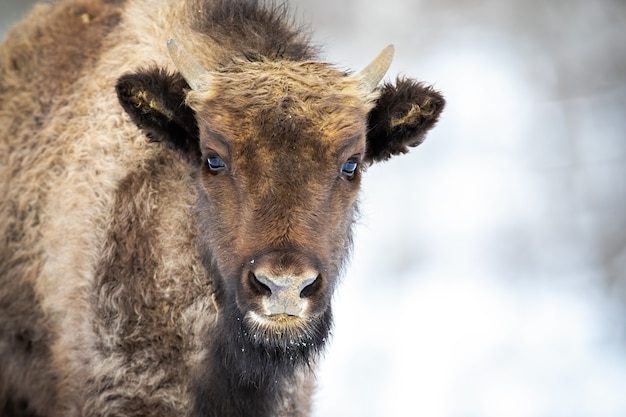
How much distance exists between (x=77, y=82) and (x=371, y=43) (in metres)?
14.6

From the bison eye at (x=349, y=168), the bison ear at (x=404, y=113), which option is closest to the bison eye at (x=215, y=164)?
the bison eye at (x=349, y=168)

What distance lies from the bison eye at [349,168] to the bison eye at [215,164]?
0.76 m

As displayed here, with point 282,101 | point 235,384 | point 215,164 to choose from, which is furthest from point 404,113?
point 235,384

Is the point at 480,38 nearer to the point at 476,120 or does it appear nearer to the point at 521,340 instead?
the point at 476,120

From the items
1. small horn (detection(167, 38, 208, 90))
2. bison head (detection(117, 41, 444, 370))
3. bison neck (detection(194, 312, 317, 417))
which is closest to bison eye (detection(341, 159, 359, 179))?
bison head (detection(117, 41, 444, 370))

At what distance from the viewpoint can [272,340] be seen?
5.82 metres

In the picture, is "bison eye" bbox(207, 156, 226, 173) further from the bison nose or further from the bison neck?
the bison neck

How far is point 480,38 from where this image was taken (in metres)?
21.5

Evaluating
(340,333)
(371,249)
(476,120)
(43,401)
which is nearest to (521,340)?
(340,333)

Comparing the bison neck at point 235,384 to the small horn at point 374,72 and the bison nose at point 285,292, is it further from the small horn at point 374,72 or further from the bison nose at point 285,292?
the small horn at point 374,72

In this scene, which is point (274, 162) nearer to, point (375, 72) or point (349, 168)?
point (349, 168)

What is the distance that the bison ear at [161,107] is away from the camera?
252 inches

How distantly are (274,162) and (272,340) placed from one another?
3.45 ft

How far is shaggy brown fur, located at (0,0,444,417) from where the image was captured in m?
5.95
